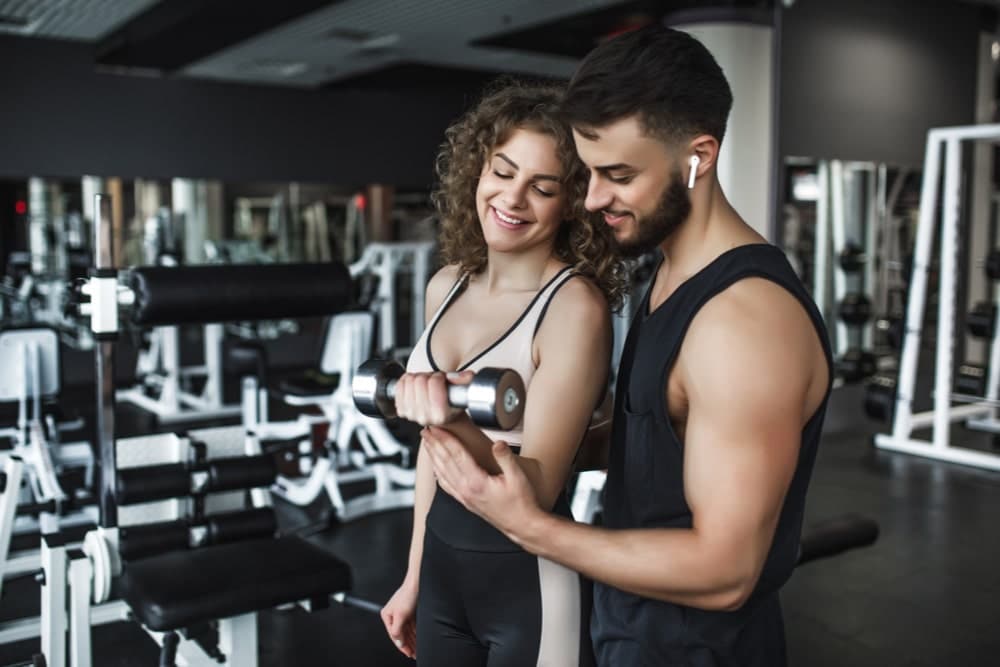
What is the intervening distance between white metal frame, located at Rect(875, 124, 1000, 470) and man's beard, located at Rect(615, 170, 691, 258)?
170 inches

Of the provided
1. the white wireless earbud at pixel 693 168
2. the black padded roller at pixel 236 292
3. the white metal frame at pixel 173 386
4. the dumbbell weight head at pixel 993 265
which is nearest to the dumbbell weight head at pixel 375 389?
the white wireless earbud at pixel 693 168

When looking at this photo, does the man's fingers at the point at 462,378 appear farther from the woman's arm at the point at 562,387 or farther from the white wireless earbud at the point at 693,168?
the white wireless earbud at the point at 693,168

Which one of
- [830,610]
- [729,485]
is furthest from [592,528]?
[830,610]

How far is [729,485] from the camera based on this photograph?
0.81m

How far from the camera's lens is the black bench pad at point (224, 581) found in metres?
1.78

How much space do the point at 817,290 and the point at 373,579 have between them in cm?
377

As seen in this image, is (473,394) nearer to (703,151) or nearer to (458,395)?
(458,395)

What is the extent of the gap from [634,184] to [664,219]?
49 millimetres

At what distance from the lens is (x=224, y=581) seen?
73.2 inches

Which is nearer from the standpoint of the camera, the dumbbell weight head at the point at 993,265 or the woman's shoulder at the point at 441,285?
the woman's shoulder at the point at 441,285

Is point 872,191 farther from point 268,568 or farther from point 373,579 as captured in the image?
point 268,568

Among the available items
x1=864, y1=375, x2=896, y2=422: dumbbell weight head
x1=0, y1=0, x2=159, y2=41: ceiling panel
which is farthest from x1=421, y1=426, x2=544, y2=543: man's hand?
x1=0, y1=0, x2=159, y2=41: ceiling panel

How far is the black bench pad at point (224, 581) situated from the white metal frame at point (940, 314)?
12.6 feet

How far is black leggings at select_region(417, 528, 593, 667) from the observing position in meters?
1.17
